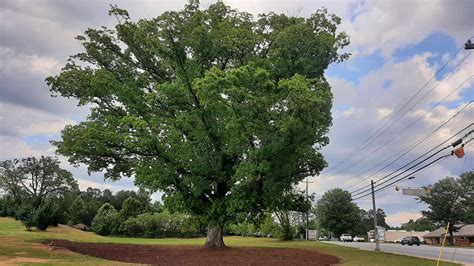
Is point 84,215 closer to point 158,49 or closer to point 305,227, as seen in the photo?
point 305,227

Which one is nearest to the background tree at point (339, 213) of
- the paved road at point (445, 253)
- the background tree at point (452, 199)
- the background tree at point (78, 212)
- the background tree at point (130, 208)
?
the background tree at point (452, 199)

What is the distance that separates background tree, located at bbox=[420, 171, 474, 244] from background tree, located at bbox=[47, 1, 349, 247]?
220ft

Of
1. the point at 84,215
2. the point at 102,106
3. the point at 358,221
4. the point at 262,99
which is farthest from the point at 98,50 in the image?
the point at 358,221

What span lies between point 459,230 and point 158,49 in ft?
243

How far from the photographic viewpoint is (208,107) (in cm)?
2497

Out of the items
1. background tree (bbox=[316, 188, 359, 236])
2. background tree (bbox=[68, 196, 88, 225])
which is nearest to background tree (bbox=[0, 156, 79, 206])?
background tree (bbox=[68, 196, 88, 225])

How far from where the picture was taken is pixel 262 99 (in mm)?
23078

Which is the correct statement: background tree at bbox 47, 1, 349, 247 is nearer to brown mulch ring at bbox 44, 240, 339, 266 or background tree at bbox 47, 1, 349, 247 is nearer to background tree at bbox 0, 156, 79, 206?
brown mulch ring at bbox 44, 240, 339, 266

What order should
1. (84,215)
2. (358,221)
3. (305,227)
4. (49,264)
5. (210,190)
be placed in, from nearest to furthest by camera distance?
(49,264) → (210,190) → (84,215) → (305,227) → (358,221)

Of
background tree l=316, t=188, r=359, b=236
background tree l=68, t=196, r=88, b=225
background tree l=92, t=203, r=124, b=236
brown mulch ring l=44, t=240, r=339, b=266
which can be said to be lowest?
brown mulch ring l=44, t=240, r=339, b=266

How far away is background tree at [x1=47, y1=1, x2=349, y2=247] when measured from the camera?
79.5ft

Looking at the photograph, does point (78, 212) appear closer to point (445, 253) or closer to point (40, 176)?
point (40, 176)

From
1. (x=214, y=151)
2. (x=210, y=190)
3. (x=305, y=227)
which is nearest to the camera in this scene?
(x=214, y=151)

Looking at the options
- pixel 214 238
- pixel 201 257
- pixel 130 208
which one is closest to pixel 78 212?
pixel 130 208
